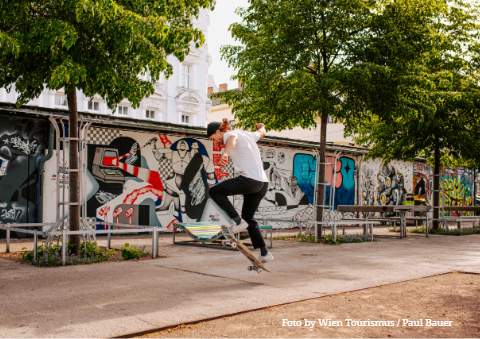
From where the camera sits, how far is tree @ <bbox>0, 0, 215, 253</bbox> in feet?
20.9

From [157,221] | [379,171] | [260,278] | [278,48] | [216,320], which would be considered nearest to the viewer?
[216,320]

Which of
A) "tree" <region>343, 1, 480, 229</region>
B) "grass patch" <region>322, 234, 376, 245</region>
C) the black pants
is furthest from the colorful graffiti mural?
the black pants

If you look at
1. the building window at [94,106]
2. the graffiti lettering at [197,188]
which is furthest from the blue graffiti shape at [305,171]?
the building window at [94,106]

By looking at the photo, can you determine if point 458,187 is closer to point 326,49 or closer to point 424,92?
point 424,92

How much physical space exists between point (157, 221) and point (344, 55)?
7.57 meters

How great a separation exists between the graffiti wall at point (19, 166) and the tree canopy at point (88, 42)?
15.3ft

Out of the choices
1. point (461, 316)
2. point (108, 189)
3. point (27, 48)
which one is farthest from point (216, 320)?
point (108, 189)

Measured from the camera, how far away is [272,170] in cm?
1752

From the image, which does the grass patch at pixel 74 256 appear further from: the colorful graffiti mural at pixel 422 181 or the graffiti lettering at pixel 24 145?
the colorful graffiti mural at pixel 422 181

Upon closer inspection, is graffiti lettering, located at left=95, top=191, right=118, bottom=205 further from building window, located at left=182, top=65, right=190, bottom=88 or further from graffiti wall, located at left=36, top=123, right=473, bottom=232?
building window, located at left=182, top=65, right=190, bottom=88

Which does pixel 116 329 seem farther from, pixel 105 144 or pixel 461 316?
pixel 105 144

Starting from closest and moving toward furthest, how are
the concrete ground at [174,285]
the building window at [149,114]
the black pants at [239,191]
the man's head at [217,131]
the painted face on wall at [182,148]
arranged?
1. the concrete ground at [174,285]
2. the black pants at [239,191]
3. the man's head at [217,131]
4. the painted face on wall at [182,148]
5. the building window at [149,114]

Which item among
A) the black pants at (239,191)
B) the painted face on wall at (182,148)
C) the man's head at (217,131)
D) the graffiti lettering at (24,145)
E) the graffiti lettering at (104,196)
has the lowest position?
the graffiti lettering at (104,196)

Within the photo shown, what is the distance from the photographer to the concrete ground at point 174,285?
4.07 meters
